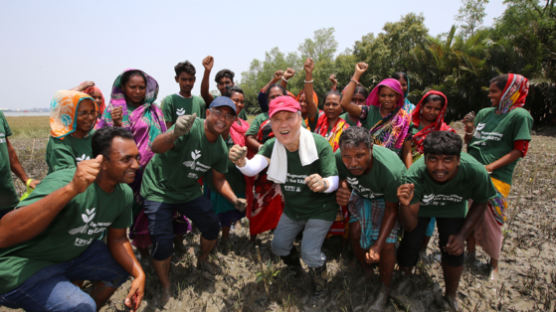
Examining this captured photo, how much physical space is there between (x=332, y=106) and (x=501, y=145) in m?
1.88

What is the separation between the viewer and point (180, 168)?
312cm

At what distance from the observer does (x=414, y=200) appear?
2711mm

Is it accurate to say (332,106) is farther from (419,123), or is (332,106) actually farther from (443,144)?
(443,144)

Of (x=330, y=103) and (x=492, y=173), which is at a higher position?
(x=330, y=103)

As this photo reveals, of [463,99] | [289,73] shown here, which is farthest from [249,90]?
[289,73]

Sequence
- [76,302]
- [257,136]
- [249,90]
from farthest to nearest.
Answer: [249,90] → [257,136] → [76,302]

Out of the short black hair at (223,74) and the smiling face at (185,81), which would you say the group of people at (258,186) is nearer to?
the smiling face at (185,81)

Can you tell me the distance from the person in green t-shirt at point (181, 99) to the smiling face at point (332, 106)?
74.3 inches

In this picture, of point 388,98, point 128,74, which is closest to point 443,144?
point 388,98

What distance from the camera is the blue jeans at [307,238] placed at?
3043 millimetres

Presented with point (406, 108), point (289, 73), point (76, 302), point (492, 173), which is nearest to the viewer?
point (76, 302)

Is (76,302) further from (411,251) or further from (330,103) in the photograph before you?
(330,103)

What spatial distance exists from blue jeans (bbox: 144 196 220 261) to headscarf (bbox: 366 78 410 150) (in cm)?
213

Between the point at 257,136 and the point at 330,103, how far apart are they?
3.52 ft
